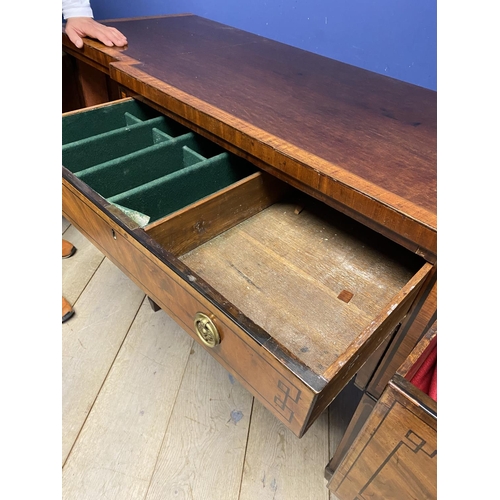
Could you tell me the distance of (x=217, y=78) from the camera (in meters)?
0.77

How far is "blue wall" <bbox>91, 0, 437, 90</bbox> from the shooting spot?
763 millimetres

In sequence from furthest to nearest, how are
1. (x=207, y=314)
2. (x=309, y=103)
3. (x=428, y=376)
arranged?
(x=309, y=103) → (x=428, y=376) → (x=207, y=314)

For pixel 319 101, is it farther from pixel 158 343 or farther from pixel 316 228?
pixel 158 343

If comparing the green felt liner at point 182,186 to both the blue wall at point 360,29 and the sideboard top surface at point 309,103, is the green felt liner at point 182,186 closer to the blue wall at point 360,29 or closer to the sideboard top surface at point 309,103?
the sideboard top surface at point 309,103

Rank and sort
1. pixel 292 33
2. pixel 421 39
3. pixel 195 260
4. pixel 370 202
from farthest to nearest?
pixel 292 33 < pixel 421 39 < pixel 195 260 < pixel 370 202

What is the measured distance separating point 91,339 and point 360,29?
3.17 ft

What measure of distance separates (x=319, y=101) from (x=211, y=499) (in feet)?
2.53

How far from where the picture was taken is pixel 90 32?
34.8 inches

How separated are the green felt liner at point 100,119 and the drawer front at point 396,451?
676 millimetres

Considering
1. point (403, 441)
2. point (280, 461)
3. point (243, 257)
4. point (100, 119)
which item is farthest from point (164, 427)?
point (100, 119)

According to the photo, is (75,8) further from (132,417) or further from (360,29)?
(132,417)

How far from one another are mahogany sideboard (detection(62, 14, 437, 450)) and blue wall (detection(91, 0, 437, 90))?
0.04 meters

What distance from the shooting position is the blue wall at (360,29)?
30.0 inches

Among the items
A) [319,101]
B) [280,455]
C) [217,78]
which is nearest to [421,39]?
[319,101]
